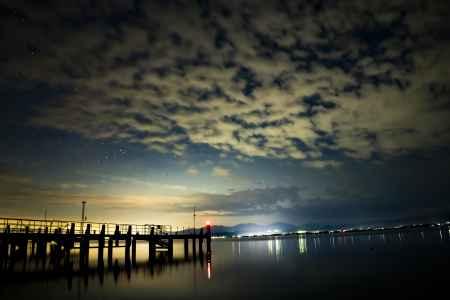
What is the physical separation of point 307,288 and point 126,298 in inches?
571

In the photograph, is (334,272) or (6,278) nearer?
(6,278)

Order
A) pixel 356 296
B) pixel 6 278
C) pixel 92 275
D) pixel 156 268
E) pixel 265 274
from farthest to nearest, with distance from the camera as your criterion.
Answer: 1. pixel 156 268
2. pixel 265 274
3. pixel 92 275
4. pixel 6 278
5. pixel 356 296

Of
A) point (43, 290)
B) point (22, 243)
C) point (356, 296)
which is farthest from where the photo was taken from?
point (22, 243)

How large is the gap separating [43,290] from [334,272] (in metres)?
28.8

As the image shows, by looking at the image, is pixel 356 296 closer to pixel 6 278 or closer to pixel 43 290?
pixel 43 290

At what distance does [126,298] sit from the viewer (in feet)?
78.4

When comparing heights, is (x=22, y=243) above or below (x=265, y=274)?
above

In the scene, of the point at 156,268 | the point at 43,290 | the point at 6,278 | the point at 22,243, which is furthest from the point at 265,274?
the point at 22,243

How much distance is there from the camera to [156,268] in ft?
130

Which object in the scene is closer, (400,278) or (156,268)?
(400,278)

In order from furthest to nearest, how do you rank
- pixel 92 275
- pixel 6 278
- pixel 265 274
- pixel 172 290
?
pixel 265 274
pixel 92 275
pixel 6 278
pixel 172 290

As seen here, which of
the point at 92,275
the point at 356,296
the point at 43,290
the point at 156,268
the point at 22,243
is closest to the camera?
the point at 356,296

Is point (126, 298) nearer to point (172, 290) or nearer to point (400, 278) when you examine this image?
point (172, 290)

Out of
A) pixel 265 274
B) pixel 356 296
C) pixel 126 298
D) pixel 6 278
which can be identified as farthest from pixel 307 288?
pixel 6 278
